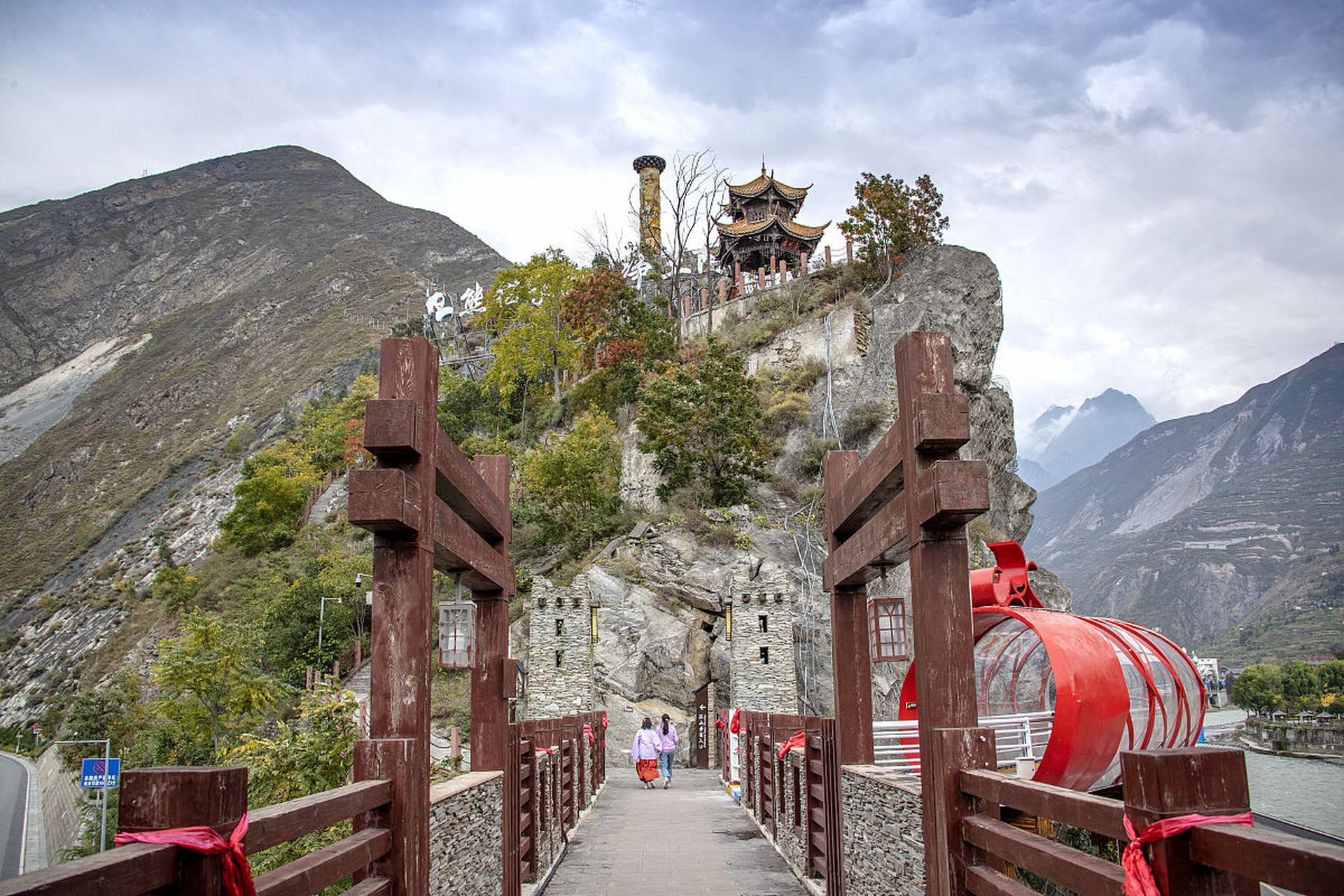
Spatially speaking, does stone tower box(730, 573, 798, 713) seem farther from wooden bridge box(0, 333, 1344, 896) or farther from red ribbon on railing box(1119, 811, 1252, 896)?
red ribbon on railing box(1119, 811, 1252, 896)

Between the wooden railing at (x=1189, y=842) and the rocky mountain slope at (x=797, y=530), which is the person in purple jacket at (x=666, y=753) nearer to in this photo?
the rocky mountain slope at (x=797, y=530)

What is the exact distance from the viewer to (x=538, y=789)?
8.52 meters

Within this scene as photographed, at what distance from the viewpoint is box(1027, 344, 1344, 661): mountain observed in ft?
251

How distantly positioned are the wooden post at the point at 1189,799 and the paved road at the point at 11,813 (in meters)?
21.6

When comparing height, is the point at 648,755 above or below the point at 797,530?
below

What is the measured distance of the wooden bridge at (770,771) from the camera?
2363mm

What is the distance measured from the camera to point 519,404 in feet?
128

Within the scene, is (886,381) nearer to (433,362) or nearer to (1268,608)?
(433,362)

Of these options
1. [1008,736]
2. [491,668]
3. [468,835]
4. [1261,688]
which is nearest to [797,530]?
[1008,736]

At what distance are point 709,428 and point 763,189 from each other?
63.4 ft

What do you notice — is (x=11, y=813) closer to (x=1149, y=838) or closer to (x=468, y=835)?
(x=468, y=835)

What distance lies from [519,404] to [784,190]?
15.1m

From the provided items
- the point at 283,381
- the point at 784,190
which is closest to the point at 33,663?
the point at 283,381

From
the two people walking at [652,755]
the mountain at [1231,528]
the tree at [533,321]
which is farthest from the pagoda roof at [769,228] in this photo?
the mountain at [1231,528]
